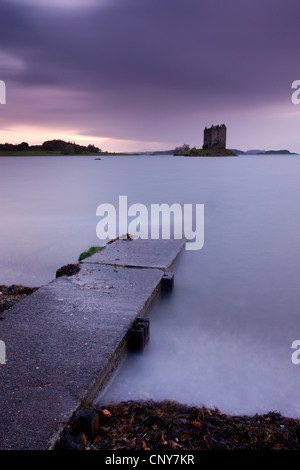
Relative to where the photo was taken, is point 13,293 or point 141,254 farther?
point 141,254

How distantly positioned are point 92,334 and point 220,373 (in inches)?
48.8

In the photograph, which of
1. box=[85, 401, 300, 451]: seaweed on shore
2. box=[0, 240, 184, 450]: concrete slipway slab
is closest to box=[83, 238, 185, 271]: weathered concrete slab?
box=[0, 240, 184, 450]: concrete slipway slab

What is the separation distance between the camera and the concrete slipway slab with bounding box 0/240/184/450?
2.29 m

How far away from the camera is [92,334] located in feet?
10.8

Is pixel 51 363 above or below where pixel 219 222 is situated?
below

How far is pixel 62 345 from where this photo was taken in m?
3.10

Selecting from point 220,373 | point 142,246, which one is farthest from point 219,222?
point 220,373

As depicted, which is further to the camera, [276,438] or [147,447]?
[276,438]

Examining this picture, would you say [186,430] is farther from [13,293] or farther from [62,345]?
[13,293]

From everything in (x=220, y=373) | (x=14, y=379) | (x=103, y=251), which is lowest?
(x=220, y=373)

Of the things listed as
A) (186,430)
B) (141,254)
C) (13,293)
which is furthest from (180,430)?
(141,254)

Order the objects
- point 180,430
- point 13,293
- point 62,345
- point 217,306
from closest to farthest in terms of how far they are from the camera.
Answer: point 180,430 → point 62,345 → point 217,306 → point 13,293
